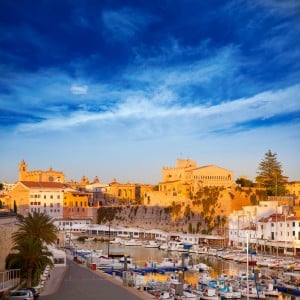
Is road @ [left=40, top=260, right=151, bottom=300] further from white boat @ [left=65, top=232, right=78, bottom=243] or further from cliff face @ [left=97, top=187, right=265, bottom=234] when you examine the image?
cliff face @ [left=97, top=187, right=265, bottom=234]

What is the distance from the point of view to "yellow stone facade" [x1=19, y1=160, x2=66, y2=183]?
118 metres

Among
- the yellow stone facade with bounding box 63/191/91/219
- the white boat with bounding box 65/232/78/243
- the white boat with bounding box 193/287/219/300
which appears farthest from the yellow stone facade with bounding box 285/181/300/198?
the white boat with bounding box 193/287/219/300

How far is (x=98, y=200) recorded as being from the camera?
10856 cm

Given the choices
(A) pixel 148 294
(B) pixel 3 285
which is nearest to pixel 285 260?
(A) pixel 148 294

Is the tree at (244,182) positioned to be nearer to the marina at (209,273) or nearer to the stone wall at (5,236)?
the marina at (209,273)

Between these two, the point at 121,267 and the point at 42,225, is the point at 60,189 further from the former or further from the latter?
the point at 42,225

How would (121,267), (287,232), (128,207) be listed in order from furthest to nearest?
(128,207)
(287,232)
(121,267)

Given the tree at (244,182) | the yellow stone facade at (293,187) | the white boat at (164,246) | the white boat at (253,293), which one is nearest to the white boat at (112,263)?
the white boat at (253,293)

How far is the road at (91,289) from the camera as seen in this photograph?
79.9 feet

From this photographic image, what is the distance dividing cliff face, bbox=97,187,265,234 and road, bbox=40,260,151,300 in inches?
1419

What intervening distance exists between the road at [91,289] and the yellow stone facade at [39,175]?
8666cm

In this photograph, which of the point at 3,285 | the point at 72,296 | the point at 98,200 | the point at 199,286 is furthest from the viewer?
the point at 98,200

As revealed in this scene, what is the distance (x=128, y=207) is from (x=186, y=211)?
17.5 metres

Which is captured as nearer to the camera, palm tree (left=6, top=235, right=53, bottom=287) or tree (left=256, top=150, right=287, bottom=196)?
palm tree (left=6, top=235, right=53, bottom=287)
